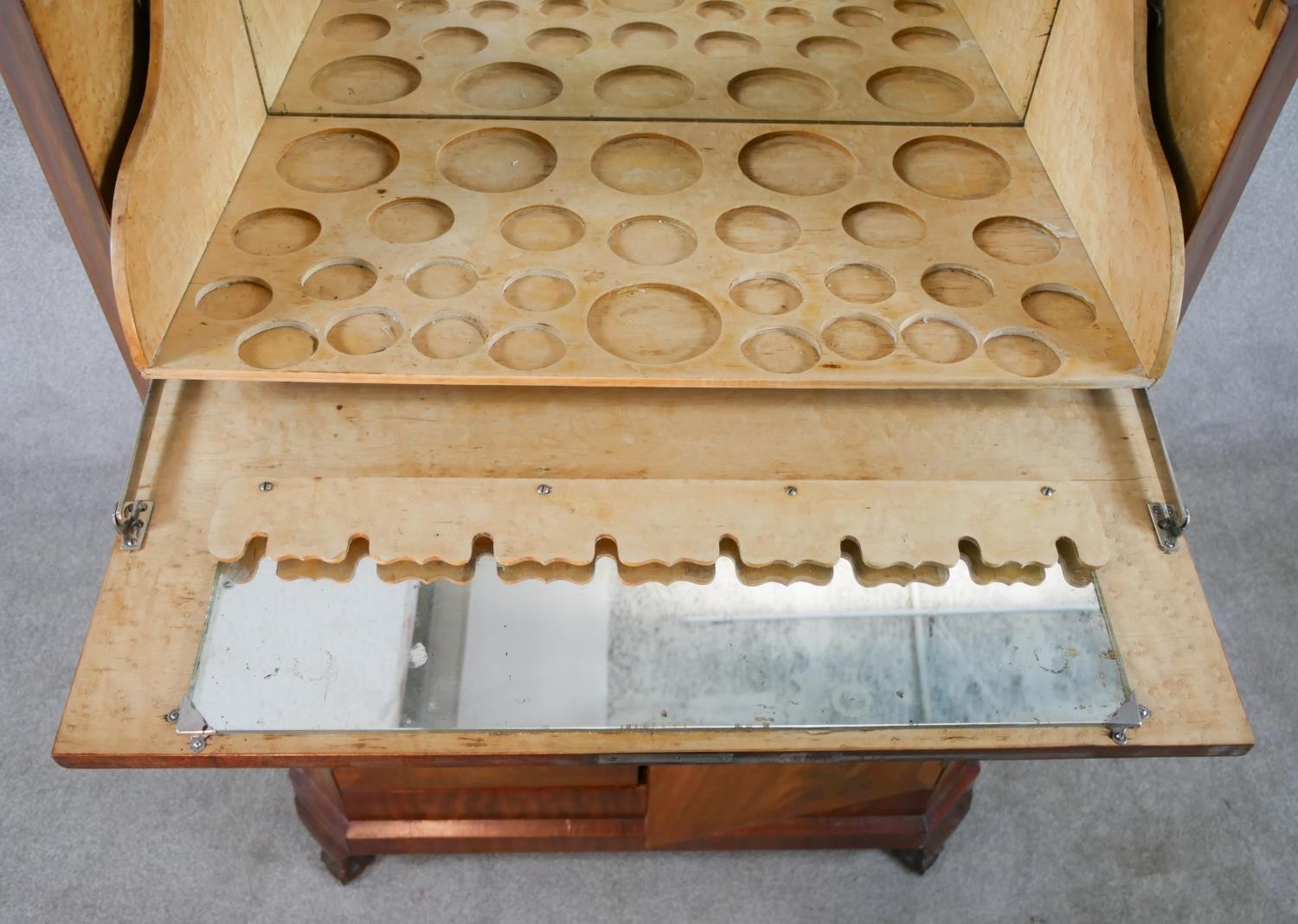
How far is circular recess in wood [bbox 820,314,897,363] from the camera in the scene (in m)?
0.81

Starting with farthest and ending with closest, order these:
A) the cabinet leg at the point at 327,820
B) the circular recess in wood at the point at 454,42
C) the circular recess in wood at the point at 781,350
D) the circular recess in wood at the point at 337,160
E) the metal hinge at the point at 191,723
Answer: the cabinet leg at the point at 327,820 < the circular recess in wood at the point at 454,42 < the circular recess in wood at the point at 337,160 < the circular recess in wood at the point at 781,350 < the metal hinge at the point at 191,723

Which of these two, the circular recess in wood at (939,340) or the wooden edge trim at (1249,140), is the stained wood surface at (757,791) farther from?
the wooden edge trim at (1249,140)

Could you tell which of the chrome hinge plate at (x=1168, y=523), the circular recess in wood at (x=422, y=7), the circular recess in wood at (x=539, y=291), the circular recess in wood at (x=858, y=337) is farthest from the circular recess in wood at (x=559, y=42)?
the chrome hinge plate at (x=1168, y=523)

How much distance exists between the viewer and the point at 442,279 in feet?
2.80

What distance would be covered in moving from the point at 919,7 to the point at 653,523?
68cm

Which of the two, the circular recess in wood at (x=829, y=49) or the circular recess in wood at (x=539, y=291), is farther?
the circular recess in wood at (x=829, y=49)

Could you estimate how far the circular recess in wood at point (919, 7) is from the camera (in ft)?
3.71

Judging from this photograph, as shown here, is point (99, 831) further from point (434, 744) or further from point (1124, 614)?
point (1124, 614)

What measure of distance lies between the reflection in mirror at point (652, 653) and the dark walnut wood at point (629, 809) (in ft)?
1.09

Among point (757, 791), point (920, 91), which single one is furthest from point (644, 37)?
point (757, 791)

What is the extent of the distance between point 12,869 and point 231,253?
864 millimetres

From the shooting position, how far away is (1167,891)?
4.28ft

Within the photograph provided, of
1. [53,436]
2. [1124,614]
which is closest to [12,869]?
[53,436]

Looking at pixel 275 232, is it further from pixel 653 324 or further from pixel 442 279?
pixel 653 324
